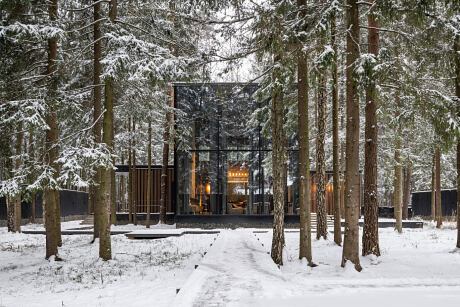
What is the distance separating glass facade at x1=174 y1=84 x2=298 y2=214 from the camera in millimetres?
17797

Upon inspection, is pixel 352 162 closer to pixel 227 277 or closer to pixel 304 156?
pixel 304 156

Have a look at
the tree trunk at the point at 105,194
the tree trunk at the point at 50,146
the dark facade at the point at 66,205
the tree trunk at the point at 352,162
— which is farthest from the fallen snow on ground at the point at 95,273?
the dark facade at the point at 66,205

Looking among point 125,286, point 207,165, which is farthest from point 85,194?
point 125,286

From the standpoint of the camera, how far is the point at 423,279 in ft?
22.2

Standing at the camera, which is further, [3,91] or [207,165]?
[207,165]

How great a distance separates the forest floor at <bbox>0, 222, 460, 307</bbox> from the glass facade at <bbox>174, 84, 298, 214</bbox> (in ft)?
21.4

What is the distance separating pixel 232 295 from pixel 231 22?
5.38 m

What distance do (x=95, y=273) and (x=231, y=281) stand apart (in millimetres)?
3872

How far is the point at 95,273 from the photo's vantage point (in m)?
7.98

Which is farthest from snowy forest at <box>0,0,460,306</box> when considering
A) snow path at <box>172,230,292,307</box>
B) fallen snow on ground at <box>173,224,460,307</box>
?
snow path at <box>172,230,292,307</box>

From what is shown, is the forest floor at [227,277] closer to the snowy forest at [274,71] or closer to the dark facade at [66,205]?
the snowy forest at [274,71]

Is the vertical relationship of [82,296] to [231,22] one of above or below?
below

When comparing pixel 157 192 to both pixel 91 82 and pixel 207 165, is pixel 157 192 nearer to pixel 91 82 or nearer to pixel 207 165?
pixel 207 165

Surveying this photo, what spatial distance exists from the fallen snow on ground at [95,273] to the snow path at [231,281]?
22.8 inches
